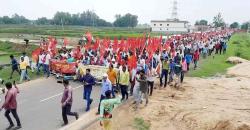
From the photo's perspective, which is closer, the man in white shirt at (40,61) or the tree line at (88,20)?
the man in white shirt at (40,61)

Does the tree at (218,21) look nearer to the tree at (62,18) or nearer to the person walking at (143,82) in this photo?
the tree at (62,18)

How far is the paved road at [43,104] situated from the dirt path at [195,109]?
1.80m

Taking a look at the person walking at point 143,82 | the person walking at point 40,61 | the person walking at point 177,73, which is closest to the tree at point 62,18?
the person walking at point 40,61

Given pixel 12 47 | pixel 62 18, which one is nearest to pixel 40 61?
pixel 12 47

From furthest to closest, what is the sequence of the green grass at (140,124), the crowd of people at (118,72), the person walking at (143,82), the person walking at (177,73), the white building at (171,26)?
the white building at (171,26), the person walking at (177,73), the person walking at (143,82), the green grass at (140,124), the crowd of people at (118,72)

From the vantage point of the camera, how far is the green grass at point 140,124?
1565cm

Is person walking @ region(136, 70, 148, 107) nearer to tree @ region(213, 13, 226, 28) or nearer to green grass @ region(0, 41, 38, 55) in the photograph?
green grass @ region(0, 41, 38, 55)

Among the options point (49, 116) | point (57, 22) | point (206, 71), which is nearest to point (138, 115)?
point (49, 116)

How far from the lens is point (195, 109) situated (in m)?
18.4

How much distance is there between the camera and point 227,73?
30.9 m

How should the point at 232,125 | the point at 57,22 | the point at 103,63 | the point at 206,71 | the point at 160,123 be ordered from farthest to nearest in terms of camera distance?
the point at 57,22, the point at 206,71, the point at 103,63, the point at 160,123, the point at 232,125

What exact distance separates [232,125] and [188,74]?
528 inches

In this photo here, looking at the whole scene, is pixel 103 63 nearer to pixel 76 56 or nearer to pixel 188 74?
pixel 76 56

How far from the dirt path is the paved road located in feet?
5.89
